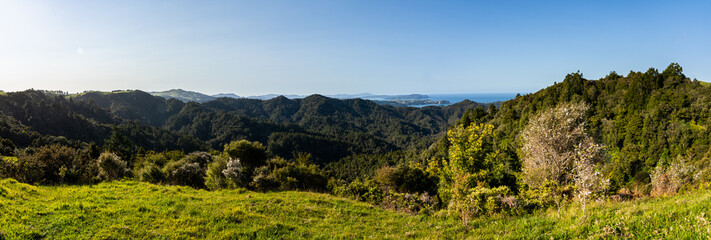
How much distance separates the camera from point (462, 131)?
26.6 meters

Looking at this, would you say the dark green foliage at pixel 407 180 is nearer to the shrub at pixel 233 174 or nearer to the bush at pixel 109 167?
the shrub at pixel 233 174

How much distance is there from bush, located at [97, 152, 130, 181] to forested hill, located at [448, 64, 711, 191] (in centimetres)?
3993

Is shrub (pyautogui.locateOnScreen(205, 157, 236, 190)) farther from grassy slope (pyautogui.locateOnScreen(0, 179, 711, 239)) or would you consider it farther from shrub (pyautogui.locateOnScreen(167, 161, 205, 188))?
grassy slope (pyautogui.locateOnScreen(0, 179, 711, 239))

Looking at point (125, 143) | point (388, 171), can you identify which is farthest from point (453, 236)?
point (125, 143)

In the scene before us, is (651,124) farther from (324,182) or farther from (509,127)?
(324,182)

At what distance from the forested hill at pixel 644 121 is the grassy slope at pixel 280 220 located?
28.0 meters

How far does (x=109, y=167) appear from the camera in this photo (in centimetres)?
2100

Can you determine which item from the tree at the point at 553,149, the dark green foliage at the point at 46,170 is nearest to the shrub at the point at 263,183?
the dark green foliage at the point at 46,170

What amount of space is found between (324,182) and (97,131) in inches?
7043

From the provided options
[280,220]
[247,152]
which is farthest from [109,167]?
[280,220]

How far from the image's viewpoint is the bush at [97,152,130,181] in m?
20.1

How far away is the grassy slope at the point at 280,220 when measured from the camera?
18.9 feet

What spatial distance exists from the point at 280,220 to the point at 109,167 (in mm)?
19778

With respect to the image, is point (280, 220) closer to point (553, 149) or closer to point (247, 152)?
point (553, 149)
